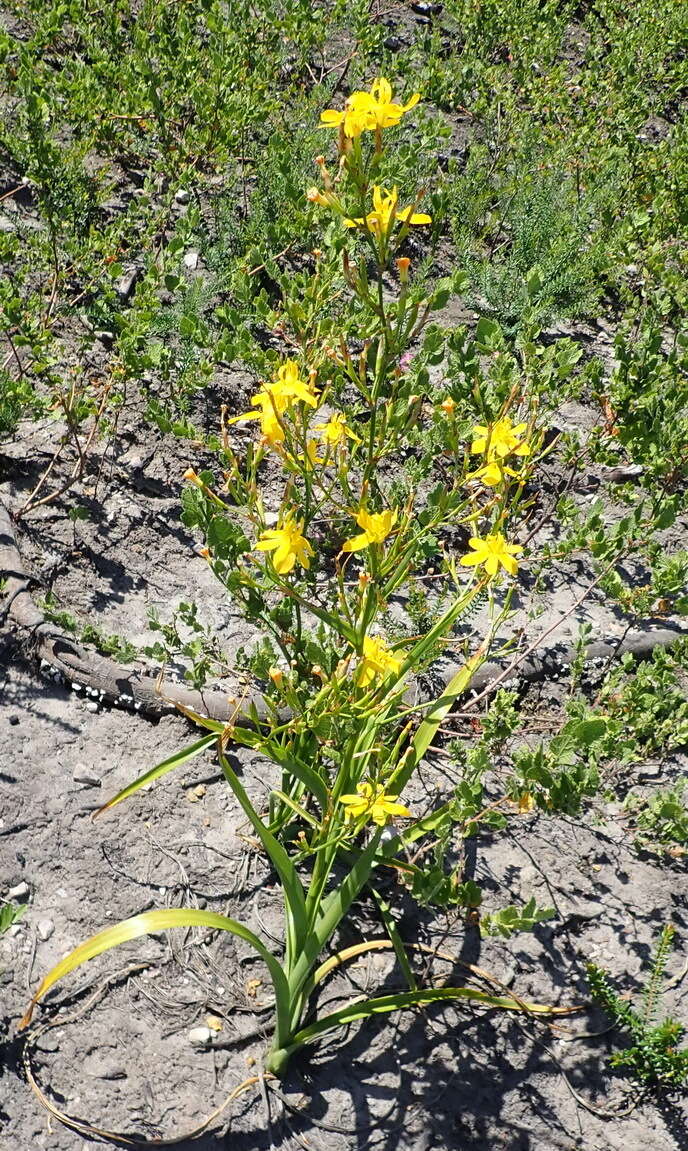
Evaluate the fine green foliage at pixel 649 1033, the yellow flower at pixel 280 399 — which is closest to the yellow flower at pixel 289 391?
the yellow flower at pixel 280 399

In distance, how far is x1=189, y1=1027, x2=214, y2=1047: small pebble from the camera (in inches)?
86.5

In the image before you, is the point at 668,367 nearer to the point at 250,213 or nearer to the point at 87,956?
the point at 250,213

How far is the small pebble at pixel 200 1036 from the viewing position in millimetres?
2197

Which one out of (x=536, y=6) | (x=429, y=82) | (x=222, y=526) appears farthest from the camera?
(x=536, y=6)

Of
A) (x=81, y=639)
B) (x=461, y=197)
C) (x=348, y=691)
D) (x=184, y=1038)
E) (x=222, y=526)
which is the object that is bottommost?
(x=184, y=1038)

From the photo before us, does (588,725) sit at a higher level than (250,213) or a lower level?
lower

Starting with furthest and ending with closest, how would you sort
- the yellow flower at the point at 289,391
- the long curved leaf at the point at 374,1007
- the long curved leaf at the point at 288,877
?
the long curved leaf at the point at 374,1007
the long curved leaf at the point at 288,877
the yellow flower at the point at 289,391

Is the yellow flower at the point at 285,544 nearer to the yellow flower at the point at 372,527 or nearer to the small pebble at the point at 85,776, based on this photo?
the yellow flower at the point at 372,527

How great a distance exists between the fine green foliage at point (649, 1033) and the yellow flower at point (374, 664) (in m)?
1.04

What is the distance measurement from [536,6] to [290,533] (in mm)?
5948

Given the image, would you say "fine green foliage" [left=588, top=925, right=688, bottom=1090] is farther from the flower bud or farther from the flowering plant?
the flower bud

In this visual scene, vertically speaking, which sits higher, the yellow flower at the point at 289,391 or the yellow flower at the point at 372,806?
the yellow flower at the point at 289,391

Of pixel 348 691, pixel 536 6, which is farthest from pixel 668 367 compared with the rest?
pixel 536 6

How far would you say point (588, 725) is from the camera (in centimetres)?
212
